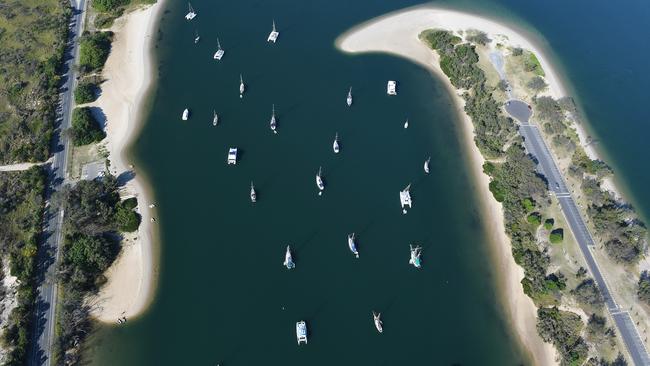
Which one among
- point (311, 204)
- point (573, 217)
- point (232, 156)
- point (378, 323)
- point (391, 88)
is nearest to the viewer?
point (378, 323)

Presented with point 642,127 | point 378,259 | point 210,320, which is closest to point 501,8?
point 642,127

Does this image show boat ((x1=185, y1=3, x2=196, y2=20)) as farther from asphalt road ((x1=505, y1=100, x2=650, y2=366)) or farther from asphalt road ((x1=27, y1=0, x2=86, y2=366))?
asphalt road ((x1=505, y1=100, x2=650, y2=366))

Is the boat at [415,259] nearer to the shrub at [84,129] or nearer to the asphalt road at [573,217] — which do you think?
the asphalt road at [573,217]

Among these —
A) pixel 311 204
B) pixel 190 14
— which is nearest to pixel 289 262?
pixel 311 204

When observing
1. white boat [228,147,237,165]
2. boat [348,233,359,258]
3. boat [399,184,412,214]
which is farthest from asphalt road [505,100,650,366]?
white boat [228,147,237,165]

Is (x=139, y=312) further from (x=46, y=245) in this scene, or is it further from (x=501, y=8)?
(x=501, y=8)

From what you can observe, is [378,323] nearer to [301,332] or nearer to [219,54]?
[301,332]

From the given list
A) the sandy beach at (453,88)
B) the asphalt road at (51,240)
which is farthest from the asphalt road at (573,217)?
the asphalt road at (51,240)
